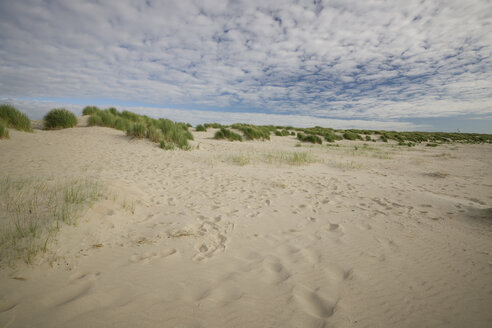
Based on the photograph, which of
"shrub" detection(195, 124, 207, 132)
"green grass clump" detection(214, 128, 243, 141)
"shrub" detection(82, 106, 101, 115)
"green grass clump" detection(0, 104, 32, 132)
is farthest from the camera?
"shrub" detection(195, 124, 207, 132)

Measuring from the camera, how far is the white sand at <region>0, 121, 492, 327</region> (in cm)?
170

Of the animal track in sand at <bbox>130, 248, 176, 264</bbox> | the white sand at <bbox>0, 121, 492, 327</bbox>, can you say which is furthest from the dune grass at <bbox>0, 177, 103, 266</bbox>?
the animal track in sand at <bbox>130, 248, 176, 264</bbox>

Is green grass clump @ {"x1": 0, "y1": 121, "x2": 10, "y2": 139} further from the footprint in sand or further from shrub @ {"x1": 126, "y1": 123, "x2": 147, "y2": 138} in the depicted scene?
the footprint in sand

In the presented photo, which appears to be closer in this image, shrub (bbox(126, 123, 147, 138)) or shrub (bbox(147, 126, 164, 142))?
shrub (bbox(126, 123, 147, 138))

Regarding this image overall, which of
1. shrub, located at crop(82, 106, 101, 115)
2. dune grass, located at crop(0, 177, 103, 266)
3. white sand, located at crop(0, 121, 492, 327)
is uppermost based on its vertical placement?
shrub, located at crop(82, 106, 101, 115)

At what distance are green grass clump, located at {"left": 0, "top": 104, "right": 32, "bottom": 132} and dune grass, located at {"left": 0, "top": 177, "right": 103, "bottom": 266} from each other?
7.04 m

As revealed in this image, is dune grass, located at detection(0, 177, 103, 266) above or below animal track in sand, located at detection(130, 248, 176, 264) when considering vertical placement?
above

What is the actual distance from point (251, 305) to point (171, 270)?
955mm

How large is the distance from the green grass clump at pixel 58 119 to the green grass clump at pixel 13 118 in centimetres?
166

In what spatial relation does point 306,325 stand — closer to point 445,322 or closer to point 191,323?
point 191,323

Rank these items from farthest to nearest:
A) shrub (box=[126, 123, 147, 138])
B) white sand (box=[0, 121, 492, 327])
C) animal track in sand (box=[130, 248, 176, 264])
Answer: shrub (box=[126, 123, 147, 138])
animal track in sand (box=[130, 248, 176, 264])
white sand (box=[0, 121, 492, 327])

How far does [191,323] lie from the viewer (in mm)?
1617

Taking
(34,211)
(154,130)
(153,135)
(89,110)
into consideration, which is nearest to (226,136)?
(154,130)

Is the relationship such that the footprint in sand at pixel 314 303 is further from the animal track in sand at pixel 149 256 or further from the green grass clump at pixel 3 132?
the green grass clump at pixel 3 132
